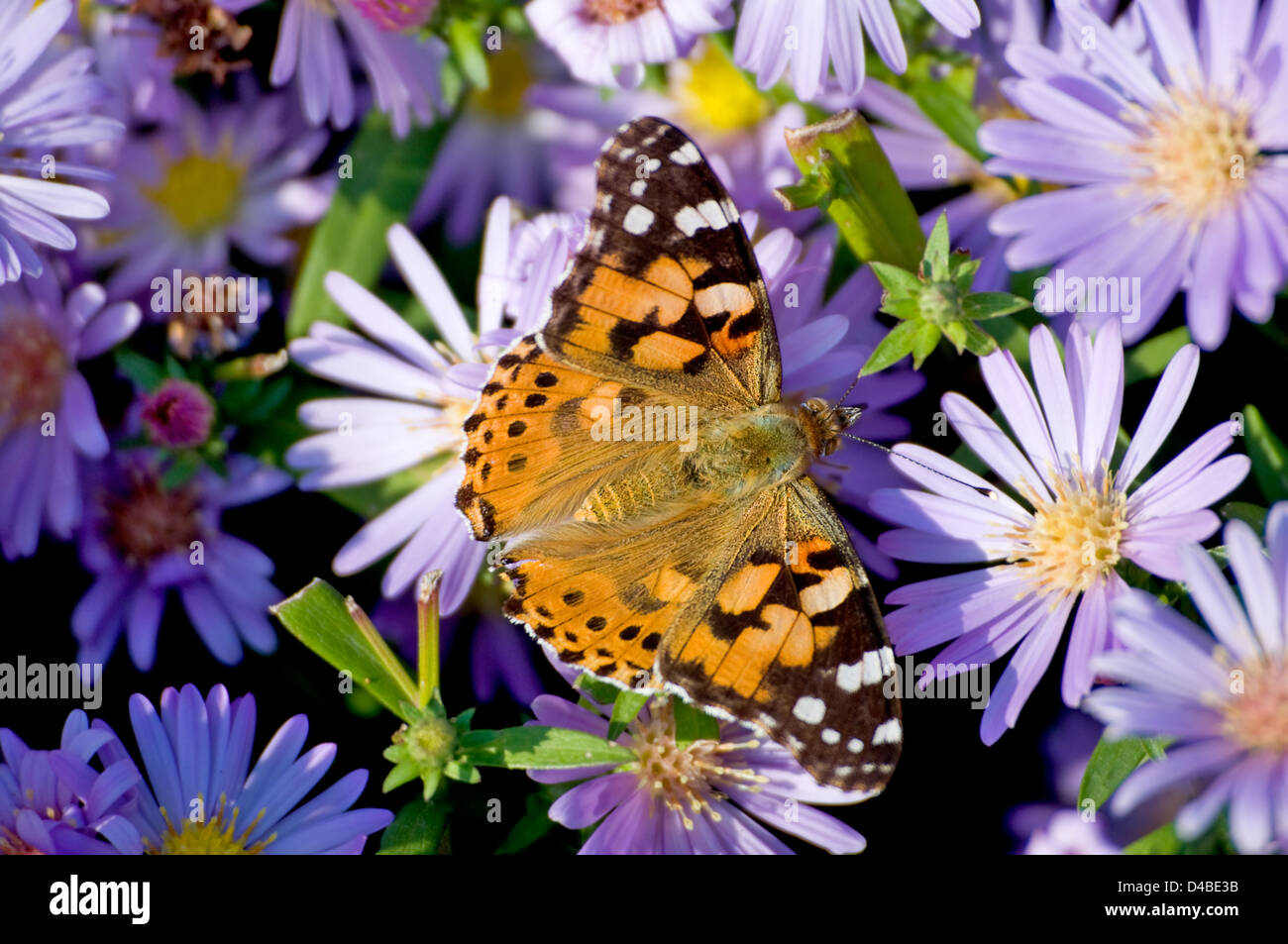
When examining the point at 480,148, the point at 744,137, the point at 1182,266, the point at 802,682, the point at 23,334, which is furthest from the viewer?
the point at 480,148

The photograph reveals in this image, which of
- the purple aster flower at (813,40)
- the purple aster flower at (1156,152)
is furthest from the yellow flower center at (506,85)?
the purple aster flower at (1156,152)

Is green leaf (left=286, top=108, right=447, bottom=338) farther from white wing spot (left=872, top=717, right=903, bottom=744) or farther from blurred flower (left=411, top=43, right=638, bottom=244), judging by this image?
white wing spot (left=872, top=717, right=903, bottom=744)

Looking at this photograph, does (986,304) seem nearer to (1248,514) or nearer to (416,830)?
(1248,514)

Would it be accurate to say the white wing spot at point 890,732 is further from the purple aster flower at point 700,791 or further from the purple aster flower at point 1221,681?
the purple aster flower at point 700,791

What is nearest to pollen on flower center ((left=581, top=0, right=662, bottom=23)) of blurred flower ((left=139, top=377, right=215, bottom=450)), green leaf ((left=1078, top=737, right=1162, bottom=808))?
blurred flower ((left=139, top=377, right=215, bottom=450))

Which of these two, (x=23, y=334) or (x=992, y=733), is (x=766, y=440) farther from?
(x=23, y=334)

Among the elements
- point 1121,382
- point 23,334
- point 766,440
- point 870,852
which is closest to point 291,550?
point 23,334

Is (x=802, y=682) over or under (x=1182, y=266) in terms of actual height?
under
